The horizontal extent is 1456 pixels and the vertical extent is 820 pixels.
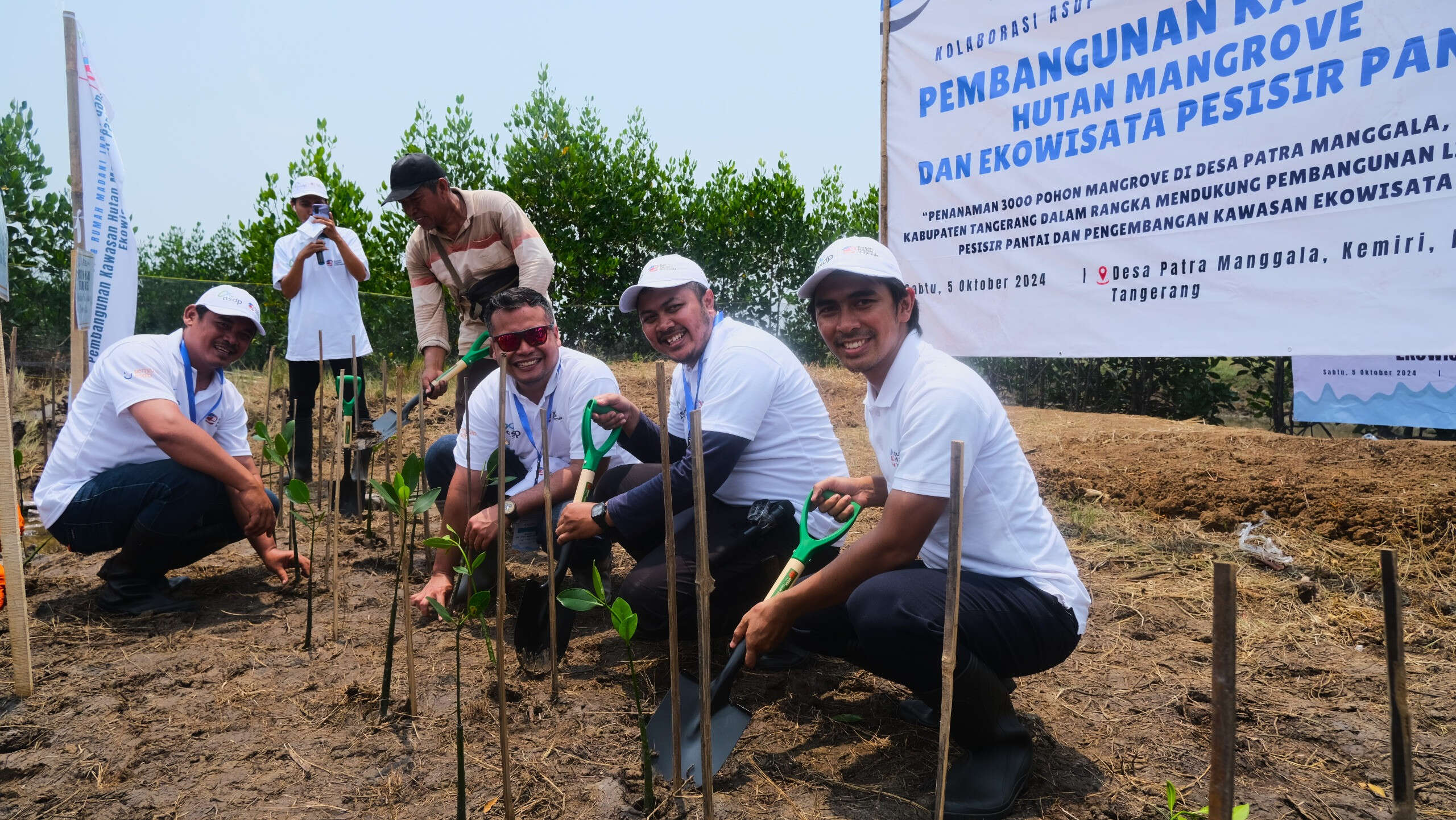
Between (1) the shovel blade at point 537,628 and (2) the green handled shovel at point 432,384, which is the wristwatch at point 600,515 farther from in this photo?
(2) the green handled shovel at point 432,384

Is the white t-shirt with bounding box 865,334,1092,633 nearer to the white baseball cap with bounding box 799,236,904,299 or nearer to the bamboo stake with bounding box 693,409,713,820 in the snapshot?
the white baseball cap with bounding box 799,236,904,299

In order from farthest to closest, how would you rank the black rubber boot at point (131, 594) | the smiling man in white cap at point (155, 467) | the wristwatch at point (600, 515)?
the black rubber boot at point (131, 594) < the smiling man in white cap at point (155, 467) < the wristwatch at point (600, 515)

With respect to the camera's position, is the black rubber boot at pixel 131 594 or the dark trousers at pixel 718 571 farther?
the black rubber boot at pixel 131 594

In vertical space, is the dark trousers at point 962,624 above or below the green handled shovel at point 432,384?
below

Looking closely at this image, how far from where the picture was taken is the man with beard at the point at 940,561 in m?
1.86

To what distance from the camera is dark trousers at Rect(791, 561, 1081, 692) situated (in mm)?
1887

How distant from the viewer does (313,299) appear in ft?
15.4

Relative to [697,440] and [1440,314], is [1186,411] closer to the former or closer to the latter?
[1440,314]

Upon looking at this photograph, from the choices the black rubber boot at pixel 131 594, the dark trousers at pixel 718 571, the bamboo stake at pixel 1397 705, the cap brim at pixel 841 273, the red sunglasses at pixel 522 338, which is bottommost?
the black rubber boot at pixel 131 594

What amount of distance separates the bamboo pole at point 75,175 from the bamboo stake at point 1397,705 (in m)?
4.81

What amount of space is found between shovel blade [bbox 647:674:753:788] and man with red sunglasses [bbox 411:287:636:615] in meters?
0.99

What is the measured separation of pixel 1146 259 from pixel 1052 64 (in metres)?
0.97

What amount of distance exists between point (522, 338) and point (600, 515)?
2.41ft

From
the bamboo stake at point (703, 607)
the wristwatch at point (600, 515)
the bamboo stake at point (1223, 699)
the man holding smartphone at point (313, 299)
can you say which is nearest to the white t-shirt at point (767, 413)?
the wristwatch at point (600, 515)
